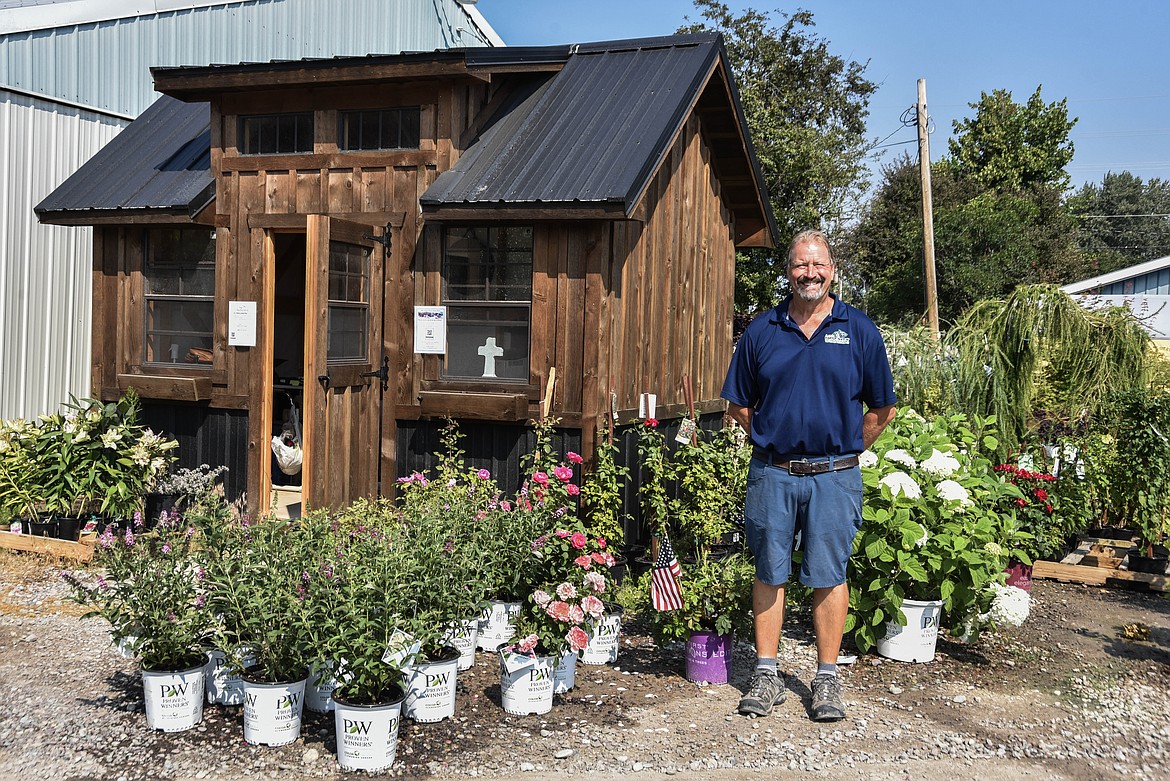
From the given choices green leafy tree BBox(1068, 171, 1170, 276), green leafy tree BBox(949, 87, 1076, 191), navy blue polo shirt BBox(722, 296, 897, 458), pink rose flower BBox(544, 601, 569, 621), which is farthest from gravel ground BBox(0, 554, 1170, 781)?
green leafy tree BBox(1068, 171, 1170, 276)

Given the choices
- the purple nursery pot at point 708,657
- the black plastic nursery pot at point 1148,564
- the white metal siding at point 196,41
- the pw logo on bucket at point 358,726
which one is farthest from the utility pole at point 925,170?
the pw logo on bucket at point 358,726

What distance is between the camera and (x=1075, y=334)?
10305 millimetres

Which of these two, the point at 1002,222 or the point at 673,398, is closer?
the point at 673,398

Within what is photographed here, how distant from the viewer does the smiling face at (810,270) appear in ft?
16.4

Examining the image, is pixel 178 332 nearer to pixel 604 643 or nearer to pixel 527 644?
pixel 604 643

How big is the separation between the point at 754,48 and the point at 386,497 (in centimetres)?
2038

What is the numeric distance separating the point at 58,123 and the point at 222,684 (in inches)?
313

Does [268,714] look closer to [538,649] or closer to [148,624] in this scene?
[148,624]

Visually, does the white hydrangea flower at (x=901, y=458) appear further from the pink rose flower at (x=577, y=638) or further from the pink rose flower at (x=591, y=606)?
the pink rose flower at (x=577, y=638)

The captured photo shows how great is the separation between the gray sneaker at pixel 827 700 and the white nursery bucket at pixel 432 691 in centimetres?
165

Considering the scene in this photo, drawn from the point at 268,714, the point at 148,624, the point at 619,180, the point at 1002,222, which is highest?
the point at 1002,222

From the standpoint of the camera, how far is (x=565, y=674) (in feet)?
17.2

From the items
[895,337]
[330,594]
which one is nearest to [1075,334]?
[895,337]

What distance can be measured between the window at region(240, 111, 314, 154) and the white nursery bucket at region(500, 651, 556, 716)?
4869 millimetres
